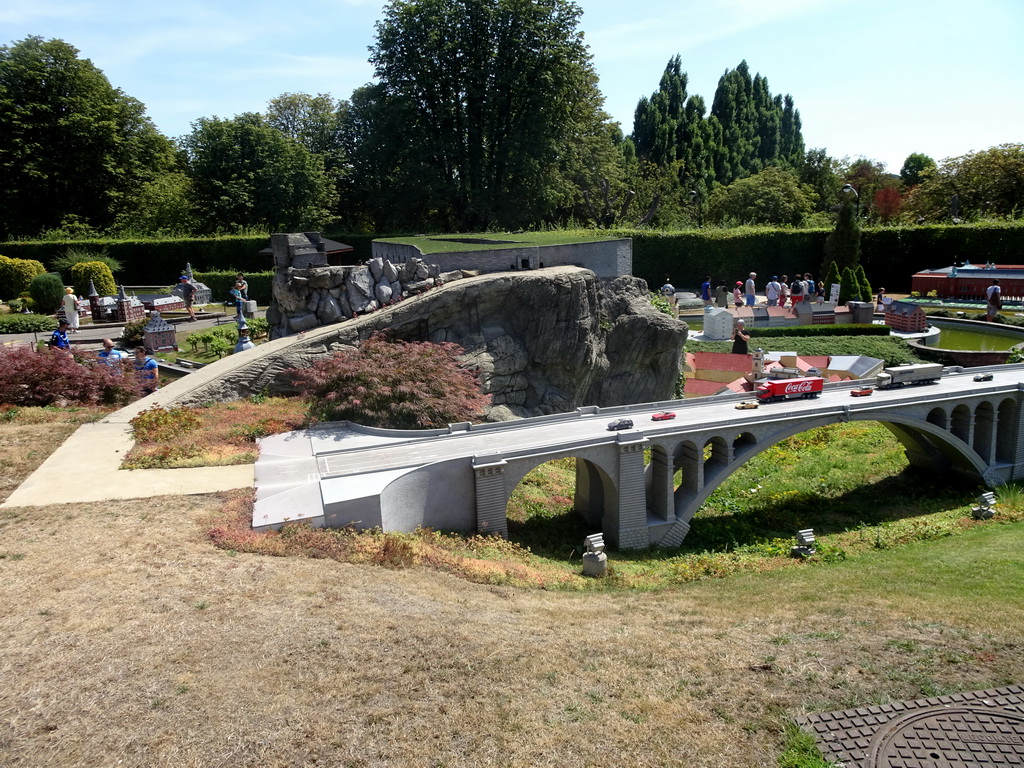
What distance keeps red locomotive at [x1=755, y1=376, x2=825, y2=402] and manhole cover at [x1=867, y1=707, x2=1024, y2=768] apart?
1292 cm

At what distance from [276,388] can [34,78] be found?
41923 mm

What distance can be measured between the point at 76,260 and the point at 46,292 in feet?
15.8

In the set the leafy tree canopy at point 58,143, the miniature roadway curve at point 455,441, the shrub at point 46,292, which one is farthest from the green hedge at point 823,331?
the leafy tree canopy at point 58,143

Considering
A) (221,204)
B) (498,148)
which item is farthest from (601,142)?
(221,204)

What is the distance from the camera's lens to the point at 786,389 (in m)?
23.3

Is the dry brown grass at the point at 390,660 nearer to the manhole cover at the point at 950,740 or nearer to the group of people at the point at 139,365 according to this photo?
the manhole cover at the point at 950,740

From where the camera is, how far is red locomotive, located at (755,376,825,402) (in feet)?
75.7

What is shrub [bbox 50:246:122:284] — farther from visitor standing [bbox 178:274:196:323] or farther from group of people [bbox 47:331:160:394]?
group of people [bbox 47:331:160:394]

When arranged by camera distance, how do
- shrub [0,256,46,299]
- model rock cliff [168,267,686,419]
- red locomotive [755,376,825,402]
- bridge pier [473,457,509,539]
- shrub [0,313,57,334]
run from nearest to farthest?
1. bridge pier [473,457,509,539]
2. red locomotive [755,376,825,402]
3. model rock cliff [168,267,686,419]
4. shrub [0,313,57,334]
5. shrub [0,256,46,299]

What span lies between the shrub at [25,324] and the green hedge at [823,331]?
36.7m

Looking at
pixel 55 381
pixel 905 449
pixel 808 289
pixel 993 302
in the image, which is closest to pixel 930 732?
pixel 905 449

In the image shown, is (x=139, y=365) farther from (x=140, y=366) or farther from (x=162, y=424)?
(x=162, y=424)

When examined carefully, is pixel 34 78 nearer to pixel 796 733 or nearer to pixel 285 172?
pixel 285 172

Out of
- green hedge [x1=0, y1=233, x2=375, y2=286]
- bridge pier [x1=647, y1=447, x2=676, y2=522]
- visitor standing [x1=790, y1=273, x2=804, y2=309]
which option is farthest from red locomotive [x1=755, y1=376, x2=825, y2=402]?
green hedge [x1=0, y1=233, x2=375, y2=286]
